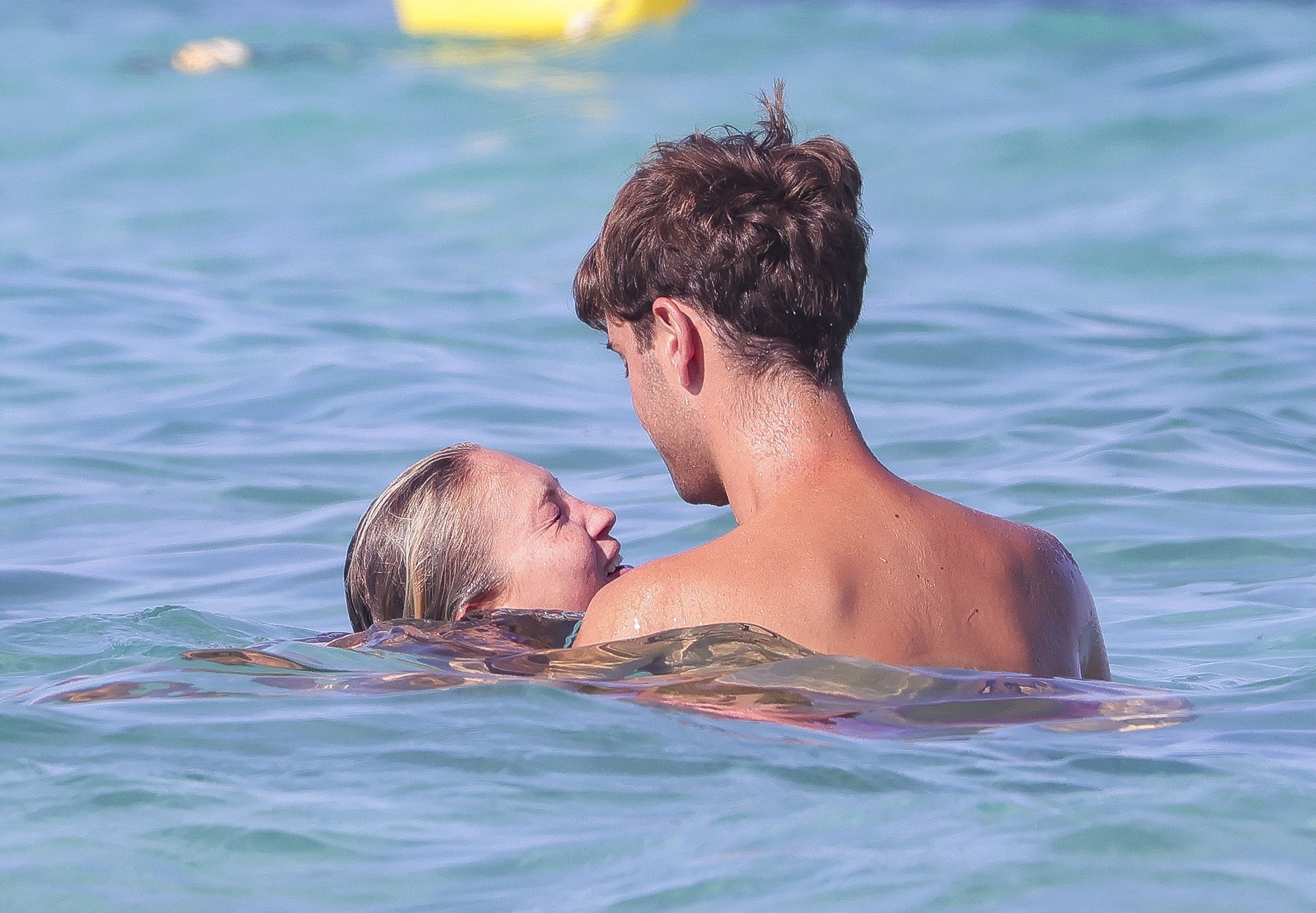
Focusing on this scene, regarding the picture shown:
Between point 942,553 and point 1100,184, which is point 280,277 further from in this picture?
point 942,553

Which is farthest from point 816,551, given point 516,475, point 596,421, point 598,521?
point 596,421

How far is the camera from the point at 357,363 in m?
9.47

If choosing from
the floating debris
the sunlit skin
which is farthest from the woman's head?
the floating debris

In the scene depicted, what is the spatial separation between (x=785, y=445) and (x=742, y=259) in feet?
1.29

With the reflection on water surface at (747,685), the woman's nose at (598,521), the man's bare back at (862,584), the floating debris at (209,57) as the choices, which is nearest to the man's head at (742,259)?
the man's bare back at (862,584)

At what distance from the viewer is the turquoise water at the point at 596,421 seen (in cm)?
301

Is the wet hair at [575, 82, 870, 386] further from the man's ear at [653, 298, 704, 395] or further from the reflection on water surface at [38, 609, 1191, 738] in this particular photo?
the reflection on water surface at [38, 609, 1191, 738]

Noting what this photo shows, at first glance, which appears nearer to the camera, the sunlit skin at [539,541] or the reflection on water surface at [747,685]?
the reflection on water surface at [747,685]

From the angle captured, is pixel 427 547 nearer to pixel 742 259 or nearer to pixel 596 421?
pixel 742 259

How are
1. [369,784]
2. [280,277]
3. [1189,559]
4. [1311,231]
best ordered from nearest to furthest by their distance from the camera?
[369,784], [1189,559], [280,277], [1311,231]

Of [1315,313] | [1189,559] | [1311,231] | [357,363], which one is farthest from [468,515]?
[1311,231]

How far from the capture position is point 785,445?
11.4 feet

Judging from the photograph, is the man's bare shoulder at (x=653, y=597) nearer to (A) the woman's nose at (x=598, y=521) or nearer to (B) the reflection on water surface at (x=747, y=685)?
(B) the reflection on water surface at (x=747, y=685)

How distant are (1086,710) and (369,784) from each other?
147 centimetres
